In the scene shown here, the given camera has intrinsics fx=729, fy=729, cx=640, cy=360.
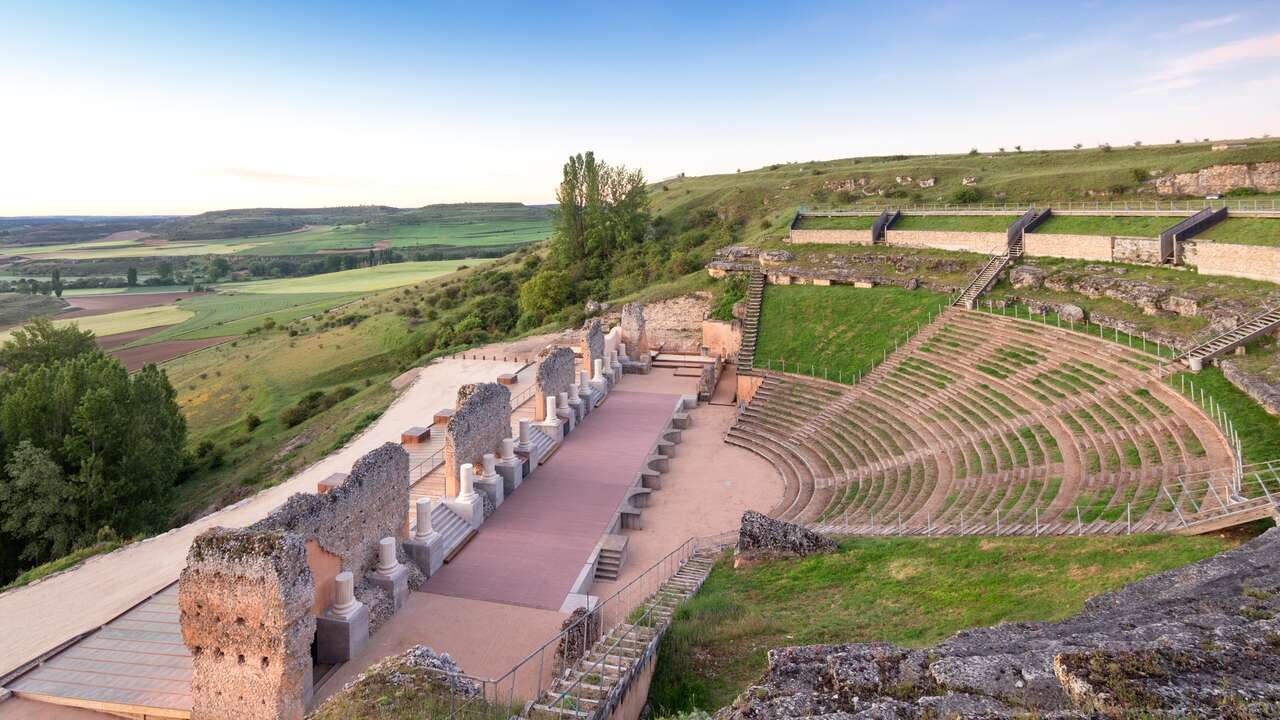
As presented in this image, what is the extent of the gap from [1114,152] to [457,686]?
238 feet

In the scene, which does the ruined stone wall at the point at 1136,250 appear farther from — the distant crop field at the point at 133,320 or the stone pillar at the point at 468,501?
the distant crop field at the point at 133,320

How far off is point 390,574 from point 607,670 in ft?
23.3

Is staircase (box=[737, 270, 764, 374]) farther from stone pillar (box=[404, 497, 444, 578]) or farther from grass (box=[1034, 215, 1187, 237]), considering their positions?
stone pillar (box=[404, 497, 444, 578])

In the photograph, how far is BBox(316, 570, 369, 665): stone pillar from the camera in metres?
14.5

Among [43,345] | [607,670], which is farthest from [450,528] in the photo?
[43,345]

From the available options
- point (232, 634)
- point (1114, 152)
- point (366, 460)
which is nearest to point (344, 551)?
point (366, 460)

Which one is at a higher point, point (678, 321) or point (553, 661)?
point (678, 321)

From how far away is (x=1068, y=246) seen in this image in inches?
1371

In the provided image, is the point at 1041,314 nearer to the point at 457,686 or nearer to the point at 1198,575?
the point at 1198,575

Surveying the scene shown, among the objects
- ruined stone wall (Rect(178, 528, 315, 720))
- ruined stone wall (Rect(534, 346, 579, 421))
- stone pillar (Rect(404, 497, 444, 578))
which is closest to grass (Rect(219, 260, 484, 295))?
ruined stone wall (Rect(534, 346, 579, 421))

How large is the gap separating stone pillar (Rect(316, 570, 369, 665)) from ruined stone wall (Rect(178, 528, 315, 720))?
1750mm

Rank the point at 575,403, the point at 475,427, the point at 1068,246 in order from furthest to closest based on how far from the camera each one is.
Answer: the point at 1068,246
the point at 575,403
the point at 475,427

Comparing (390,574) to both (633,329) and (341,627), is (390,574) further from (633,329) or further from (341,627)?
(633,329)

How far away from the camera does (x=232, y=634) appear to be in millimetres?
12367
